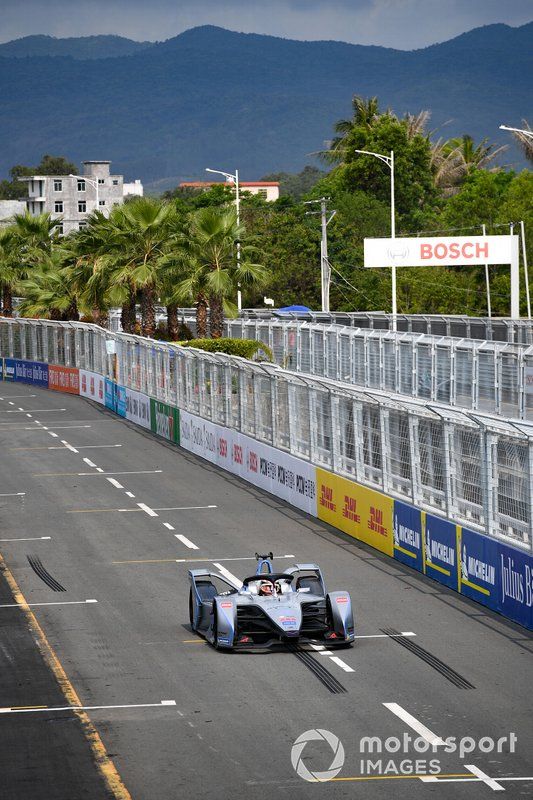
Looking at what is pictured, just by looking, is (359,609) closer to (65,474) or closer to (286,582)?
(286,582)

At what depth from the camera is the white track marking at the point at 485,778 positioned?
12.1m

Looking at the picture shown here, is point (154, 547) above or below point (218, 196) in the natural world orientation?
below

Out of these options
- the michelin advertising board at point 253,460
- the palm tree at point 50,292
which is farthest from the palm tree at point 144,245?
the michelin advertising board at point 253,460

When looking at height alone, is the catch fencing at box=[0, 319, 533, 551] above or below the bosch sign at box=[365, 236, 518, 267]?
below

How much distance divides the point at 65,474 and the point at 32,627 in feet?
56.1

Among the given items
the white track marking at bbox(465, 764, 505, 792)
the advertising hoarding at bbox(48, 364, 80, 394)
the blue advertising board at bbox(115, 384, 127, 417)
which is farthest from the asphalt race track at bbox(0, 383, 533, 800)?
the advertising hoarding at bbox(48, 364, 80, 394)

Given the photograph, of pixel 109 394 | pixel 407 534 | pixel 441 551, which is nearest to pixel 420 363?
pixel 109 394

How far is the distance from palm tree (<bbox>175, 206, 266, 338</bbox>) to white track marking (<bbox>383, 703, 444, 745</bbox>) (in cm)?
3898

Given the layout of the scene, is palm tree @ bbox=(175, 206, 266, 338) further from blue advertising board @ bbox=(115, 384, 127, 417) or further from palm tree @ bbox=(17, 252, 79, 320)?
palm tree @ bbox=(17, 252, 79, 320)

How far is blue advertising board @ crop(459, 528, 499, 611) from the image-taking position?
19.6 meters

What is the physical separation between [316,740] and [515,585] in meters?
6.04

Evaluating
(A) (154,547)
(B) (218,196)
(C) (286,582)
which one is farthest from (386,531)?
(B) (218,196)

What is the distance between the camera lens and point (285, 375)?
1252 inches

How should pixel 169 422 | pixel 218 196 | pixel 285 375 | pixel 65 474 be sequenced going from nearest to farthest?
pixel 285 375, pixel 65 474, pixel 169 422, pixel 218 196
